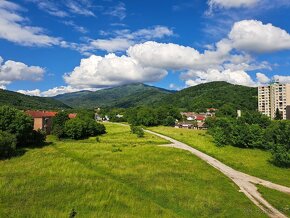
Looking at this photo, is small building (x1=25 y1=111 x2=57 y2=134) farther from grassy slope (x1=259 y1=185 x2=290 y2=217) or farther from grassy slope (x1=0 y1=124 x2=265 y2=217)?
grassy slope (x1=259 y1=185 x2=290 y2=217)

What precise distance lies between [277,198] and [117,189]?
66.3 ft

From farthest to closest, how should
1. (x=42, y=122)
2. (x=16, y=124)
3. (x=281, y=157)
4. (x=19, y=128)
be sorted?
(x=42, y=122), (x=16, y=124), (x=19, y=128), (x=281, y=157)

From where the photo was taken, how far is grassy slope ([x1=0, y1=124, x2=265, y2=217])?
102 feet

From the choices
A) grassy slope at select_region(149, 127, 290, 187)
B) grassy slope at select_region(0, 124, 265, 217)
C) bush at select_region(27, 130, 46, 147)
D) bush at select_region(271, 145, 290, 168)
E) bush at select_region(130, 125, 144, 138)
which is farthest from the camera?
bush at select_region(130, 125, 144, 138)

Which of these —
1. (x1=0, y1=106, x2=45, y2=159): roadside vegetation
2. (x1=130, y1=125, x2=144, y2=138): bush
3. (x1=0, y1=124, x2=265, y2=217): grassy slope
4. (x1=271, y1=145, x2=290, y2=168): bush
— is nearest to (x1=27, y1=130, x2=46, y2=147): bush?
(x1=0, y1=106, x2=45, y2=159): roadside vegetation

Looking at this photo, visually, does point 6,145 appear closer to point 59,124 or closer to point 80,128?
point 80,128

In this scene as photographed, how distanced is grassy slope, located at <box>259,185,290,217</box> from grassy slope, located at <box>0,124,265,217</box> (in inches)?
121

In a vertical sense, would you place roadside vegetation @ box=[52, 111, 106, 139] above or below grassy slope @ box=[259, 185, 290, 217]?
above

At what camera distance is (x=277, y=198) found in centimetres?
3797

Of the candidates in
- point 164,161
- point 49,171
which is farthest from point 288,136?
point 49,171

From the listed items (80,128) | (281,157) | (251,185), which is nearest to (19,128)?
(80,128)

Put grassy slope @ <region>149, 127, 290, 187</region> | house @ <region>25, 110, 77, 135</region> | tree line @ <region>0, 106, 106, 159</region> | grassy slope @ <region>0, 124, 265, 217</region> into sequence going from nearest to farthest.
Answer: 1. grassy slope @ <region>0, 124, 265, 217</region>
2. grassy slope @ <region>149, 127, 290, 187</region>
3. tree line @ <region>0, 106, 106, 159</region>
4. house @ <region>25, 110, 77, 135</region>

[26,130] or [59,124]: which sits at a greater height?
[59,124]

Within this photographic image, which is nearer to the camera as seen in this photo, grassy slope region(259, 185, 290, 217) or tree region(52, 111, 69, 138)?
grassy slope region(259, 185, 290, 217)
